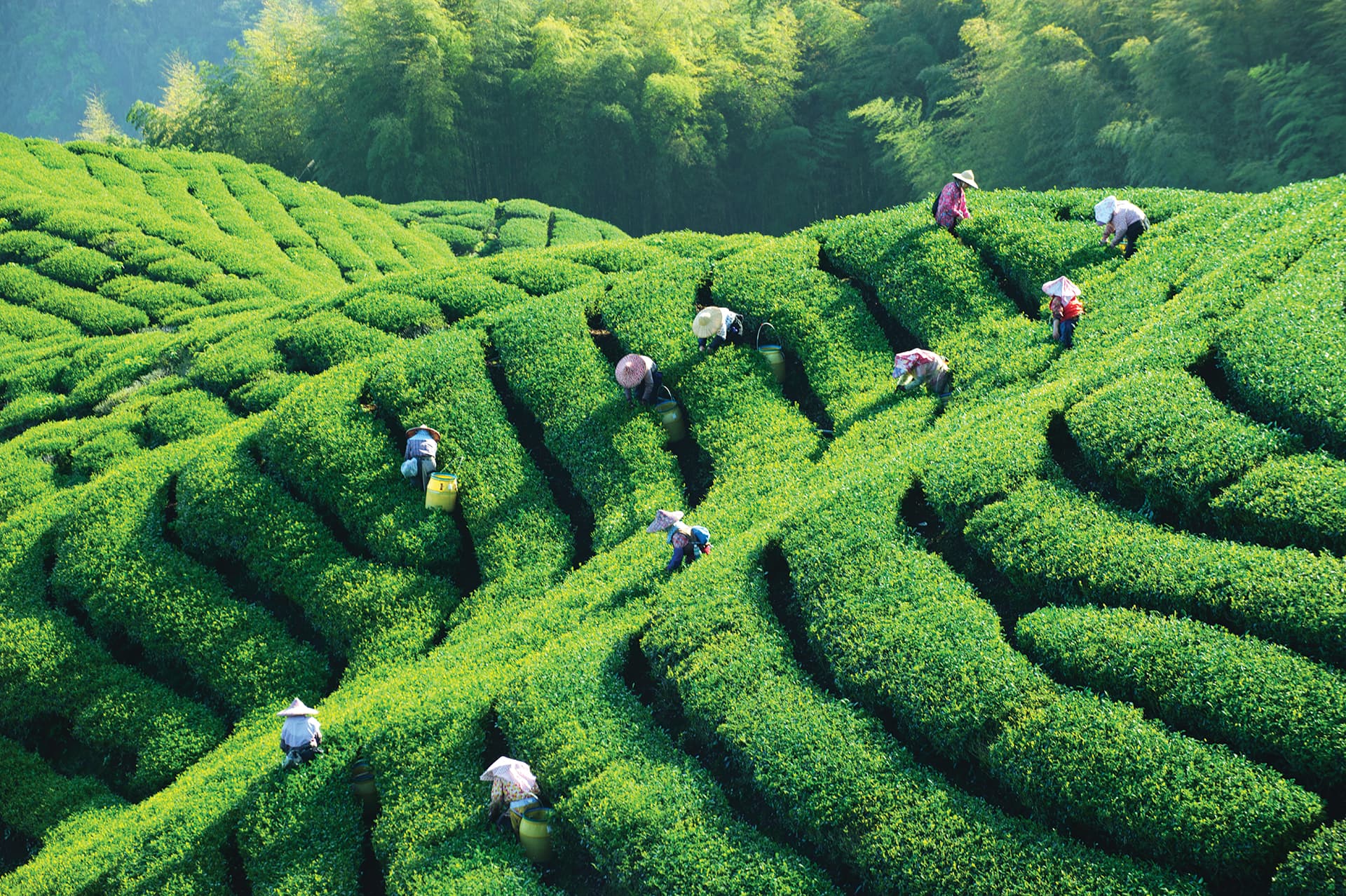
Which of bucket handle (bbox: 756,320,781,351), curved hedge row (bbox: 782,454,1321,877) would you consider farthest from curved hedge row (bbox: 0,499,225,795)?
bucket handle (bbox: 756,320,781,351)

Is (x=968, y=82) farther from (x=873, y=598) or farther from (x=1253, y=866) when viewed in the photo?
(x=1253, y=866)

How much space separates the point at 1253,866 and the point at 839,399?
311 inches

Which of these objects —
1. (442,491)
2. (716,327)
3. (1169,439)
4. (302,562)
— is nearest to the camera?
(1169,439)

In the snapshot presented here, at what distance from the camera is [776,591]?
34.4 feet

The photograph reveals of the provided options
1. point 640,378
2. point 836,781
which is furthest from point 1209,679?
point 640,378

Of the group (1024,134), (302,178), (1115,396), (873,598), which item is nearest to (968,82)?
(1024,134)

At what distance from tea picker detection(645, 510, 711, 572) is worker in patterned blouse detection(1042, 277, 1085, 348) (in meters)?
5.39

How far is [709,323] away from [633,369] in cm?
143

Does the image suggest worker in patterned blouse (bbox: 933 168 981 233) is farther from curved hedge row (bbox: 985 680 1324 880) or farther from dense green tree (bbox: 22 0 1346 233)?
dense green tree (bbox: 22 0 1346 233)

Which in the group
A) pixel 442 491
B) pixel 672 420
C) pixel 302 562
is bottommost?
pixel 302 562

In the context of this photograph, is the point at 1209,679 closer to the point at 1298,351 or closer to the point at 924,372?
the point at 1298,351

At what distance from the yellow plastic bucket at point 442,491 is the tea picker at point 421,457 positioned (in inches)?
8.2

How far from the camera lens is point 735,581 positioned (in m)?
10.5

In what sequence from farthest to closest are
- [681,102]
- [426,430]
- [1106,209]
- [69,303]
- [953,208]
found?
[681,102]
[69,303]
[953,208]
[1106,209]
[426,430]
